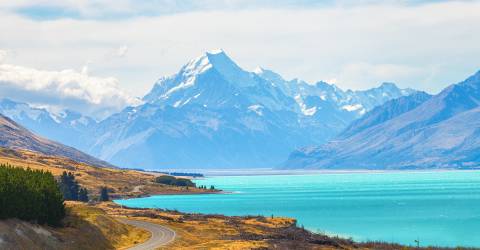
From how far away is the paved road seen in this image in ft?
358

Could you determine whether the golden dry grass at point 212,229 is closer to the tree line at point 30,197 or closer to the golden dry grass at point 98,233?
the golden dry grass at point 98,233

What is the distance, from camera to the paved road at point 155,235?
109 meters

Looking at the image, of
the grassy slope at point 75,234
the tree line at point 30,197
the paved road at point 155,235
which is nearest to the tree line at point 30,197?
the tree line at point 30,197

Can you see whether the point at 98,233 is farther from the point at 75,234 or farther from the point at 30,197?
the point at 30,197

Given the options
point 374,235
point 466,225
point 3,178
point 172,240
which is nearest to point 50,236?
point 3,178

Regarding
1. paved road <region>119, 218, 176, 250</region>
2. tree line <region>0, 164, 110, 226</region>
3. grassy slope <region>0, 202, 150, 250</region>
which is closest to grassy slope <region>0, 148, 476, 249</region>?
grassy slope <region>0, 202, 150, 250</region>

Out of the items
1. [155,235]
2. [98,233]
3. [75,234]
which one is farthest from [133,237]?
[75,234]

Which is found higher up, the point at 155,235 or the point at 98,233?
the point at 155,235

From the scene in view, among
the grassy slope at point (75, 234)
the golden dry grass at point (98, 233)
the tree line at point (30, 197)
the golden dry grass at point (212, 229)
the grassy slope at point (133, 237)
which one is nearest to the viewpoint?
the grassy slope at point (75, 234)

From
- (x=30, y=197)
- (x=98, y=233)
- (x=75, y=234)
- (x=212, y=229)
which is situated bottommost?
(x=75, y=234)

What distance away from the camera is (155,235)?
408 ft

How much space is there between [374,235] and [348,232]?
9434 mm

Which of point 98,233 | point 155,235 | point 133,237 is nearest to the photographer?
point 98,233

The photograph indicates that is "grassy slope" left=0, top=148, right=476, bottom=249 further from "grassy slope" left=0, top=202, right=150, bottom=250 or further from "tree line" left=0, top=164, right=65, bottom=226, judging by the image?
"tree line" left=0, top=164, right=65, bottom=226
